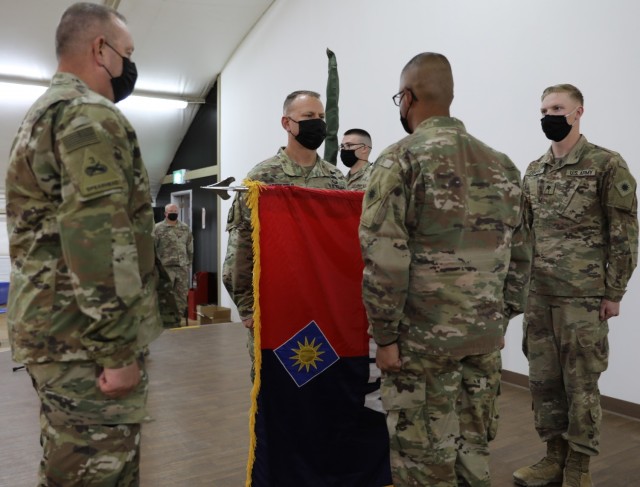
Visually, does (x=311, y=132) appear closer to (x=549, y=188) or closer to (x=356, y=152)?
(x=549, y=188)

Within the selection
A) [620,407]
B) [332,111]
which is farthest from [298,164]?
[620,407]

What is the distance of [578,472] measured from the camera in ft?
7.28

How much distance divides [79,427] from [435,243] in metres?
1.01

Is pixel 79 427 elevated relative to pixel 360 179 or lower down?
lower down

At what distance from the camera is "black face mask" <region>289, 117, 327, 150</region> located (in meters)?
2.36

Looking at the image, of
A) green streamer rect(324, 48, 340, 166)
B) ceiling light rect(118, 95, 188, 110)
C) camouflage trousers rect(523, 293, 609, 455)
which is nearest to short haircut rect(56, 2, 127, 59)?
green streamer rect(324, 48, 340, 166)

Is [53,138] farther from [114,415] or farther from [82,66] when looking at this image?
[114,415]

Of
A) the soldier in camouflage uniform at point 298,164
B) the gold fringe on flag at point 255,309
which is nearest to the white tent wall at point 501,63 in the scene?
the soldier in camouflage uniform at point 298,164

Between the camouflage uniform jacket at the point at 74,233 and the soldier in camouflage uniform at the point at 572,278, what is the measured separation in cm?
168

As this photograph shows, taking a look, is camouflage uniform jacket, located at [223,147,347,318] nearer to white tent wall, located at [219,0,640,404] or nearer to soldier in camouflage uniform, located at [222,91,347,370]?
soldier in camouflage uniform, located at [222,91,347,370]

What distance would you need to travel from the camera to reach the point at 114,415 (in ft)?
4.05

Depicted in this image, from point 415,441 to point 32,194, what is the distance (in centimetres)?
116

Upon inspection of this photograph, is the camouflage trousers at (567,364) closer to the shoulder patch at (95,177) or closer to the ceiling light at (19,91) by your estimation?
the shoulder patch at (95,177)

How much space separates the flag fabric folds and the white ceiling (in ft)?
18.0
